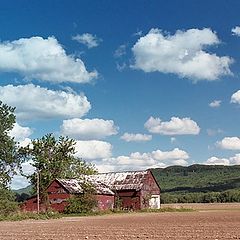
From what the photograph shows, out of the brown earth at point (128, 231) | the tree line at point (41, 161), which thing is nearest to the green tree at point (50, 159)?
the tree line at point (41, 161)

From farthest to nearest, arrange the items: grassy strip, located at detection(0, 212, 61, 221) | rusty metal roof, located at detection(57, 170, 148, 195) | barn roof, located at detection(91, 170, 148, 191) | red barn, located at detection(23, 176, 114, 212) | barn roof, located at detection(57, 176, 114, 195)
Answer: barn roof, located at detection(91, 170, 148, 191) → rusty metal roof, located at detection(57, 170, 148, 195) → barn roof, located at detection(57, 176, 114, 195) → red barn, located at detection(23, 176, 114, 212) → grassy strip, located at detection(0, 212, 61, 221)

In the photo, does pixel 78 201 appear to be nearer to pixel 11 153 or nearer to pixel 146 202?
pixel 11 153

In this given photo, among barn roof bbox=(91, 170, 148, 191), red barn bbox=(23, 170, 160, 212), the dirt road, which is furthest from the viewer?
barn roof bbox=(91, 170, 148, 191)

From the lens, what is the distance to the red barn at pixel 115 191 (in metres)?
87.9

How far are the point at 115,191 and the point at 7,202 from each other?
102 ft

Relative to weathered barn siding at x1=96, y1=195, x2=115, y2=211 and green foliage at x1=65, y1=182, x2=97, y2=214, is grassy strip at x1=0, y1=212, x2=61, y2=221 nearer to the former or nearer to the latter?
green foliage at x1=65, y1=182, x2=97, y2=214

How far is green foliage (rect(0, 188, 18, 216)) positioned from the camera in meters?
70.7

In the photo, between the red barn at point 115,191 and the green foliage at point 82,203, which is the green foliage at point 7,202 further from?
the red barn at point 115,191

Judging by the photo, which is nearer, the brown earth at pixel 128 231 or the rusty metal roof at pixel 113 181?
the brown earth at pixel 128 231

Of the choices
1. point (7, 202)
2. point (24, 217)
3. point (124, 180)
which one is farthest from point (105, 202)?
point (24, 217)

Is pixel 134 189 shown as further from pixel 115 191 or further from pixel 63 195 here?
pixel 63 195

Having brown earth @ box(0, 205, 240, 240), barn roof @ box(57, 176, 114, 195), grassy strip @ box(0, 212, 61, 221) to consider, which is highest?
barn roof @ box(57, 176, 114, 195)

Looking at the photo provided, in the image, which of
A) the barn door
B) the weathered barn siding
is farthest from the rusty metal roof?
the barn door

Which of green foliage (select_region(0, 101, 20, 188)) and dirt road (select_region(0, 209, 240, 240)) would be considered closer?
dirt road (select_region(0, 209, 240, 240))
